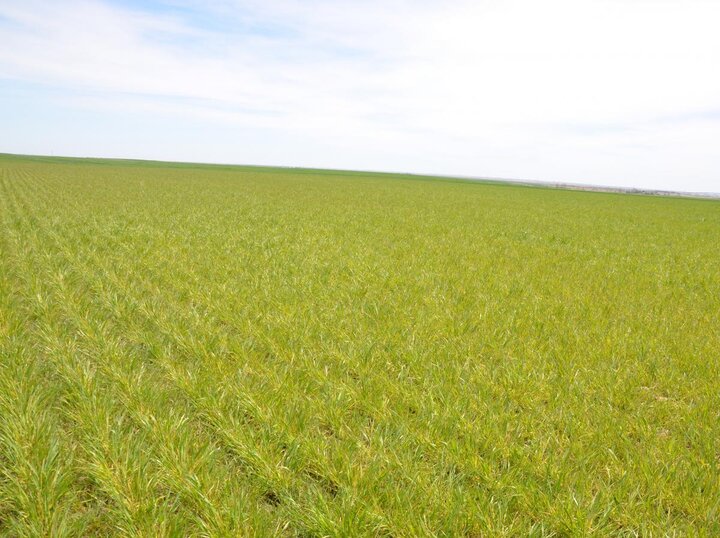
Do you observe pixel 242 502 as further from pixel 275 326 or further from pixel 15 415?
pixel 275 326

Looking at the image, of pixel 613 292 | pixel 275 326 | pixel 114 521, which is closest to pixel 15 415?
pixel 114 521

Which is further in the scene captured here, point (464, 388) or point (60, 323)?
point (60, 323)

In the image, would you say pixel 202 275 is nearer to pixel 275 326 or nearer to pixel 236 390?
pixel 275 326

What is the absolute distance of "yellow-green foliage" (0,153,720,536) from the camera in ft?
9.95

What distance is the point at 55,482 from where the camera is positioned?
309cm

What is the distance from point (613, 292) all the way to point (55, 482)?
9566 millimetres

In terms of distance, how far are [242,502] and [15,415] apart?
85.4 inches

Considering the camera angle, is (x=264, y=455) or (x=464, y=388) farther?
(x=464, y=388)

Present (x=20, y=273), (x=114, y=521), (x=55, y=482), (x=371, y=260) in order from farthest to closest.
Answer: (x=371, y=260)
(x=20, y=273)
(x=55, y=482)
(x=114, y=521)

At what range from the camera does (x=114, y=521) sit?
289 cm

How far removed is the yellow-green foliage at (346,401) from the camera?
3.03m

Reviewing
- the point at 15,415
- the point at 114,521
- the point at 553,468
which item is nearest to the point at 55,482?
the point at 114,521

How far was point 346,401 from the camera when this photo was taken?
4477 mm

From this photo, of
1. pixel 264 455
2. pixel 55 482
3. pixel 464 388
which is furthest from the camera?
pixel 464 388
